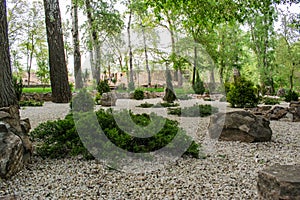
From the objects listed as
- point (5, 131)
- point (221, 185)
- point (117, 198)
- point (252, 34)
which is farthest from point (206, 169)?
point (252, 34)

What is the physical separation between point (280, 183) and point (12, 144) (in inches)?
96.2

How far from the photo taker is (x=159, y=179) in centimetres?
280

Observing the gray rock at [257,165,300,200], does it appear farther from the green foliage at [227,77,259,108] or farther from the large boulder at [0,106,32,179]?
the green foliage at [227,77,259,108]

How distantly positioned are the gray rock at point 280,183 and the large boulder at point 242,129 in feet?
7.76

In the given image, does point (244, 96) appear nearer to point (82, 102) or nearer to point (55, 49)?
point (82, 102)

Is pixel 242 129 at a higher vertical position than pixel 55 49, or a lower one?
lower

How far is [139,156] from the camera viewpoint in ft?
11.3

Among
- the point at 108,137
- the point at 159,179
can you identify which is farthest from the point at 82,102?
the point at 159,179

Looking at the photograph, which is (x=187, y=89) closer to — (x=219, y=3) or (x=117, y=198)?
(x=219, y=3)

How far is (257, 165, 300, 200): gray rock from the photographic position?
5.71ft

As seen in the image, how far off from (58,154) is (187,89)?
11816mm

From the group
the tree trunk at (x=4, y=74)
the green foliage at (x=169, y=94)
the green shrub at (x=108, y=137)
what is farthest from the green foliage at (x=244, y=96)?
the tree trunk at (x=4, y=74)

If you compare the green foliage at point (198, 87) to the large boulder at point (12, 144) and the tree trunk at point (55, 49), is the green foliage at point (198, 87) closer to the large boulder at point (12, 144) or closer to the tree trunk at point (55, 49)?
the tree trunk at point (55, 49)

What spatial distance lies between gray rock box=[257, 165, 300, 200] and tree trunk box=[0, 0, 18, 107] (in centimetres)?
455
